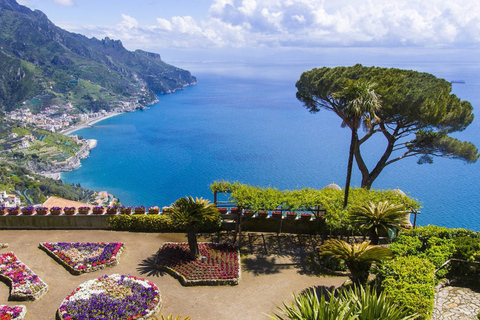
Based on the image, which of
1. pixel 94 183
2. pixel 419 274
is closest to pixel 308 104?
pixel 419 274

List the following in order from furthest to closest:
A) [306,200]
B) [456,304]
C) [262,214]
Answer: [262,214], [306,200], [456,304]

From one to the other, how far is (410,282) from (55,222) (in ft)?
64.2

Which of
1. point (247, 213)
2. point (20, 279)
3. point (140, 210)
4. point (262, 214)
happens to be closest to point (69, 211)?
point (140, 210)

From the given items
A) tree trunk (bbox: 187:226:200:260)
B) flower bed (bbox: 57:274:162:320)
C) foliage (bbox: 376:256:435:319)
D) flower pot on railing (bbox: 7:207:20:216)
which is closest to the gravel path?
flower bed (bbox: 57:274:162:320)

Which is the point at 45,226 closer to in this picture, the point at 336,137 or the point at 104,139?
the point at 336,137

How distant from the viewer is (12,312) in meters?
13.9

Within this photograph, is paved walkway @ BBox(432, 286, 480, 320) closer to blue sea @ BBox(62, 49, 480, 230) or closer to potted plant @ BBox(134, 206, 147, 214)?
potted plant @ BBox(134, 206, 147, 214)

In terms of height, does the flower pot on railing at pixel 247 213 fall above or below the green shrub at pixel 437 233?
below

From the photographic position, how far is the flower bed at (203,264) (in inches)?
648

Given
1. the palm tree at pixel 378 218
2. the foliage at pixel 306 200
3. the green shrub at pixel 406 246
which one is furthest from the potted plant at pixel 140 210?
the green shrub at pixel 406 246

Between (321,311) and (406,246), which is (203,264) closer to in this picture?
(321,311)

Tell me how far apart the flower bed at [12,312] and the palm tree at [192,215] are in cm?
708

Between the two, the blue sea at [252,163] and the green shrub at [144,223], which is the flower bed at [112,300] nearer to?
the green shrub at [144,223]

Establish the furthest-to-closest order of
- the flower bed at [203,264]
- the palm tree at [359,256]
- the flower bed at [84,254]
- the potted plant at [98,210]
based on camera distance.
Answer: the potted plant at [98,210]
the flower bed at [84,254]
the flower bed at [203,264]
the palm tree at [359,256]
